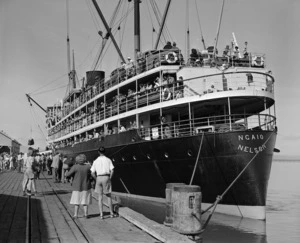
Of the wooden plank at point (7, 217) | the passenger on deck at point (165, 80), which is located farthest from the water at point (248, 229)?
the passenger on deck at point (165, 80)

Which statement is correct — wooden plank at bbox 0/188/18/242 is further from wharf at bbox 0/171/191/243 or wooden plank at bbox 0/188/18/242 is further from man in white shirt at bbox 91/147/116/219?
man in white shirt at bbox 91/147/116/219

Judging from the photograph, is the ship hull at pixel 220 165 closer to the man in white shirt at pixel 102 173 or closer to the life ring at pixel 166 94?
the life ring at pixel 166 94

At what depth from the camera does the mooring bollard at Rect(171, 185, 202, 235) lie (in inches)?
333

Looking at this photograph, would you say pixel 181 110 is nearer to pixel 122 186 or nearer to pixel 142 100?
pixel 142 100

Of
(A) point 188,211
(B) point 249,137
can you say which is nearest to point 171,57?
(B) point 249,137

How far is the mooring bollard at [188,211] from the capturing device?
Answer: 27.8ft

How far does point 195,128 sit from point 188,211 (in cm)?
722

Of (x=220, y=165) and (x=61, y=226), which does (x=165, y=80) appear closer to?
(x=220, y=165)

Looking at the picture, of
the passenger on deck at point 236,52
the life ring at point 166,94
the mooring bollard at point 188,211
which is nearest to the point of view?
the mooring bollard at point 188,211

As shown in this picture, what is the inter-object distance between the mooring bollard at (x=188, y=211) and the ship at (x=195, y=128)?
5094 millimetres

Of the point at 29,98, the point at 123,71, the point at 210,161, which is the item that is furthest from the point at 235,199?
the point at 29,98

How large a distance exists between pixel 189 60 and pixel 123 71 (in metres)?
5.36

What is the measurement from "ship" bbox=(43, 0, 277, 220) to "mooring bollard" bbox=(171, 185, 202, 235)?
5094 millimetres

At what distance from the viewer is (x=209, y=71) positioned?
1825 cm
